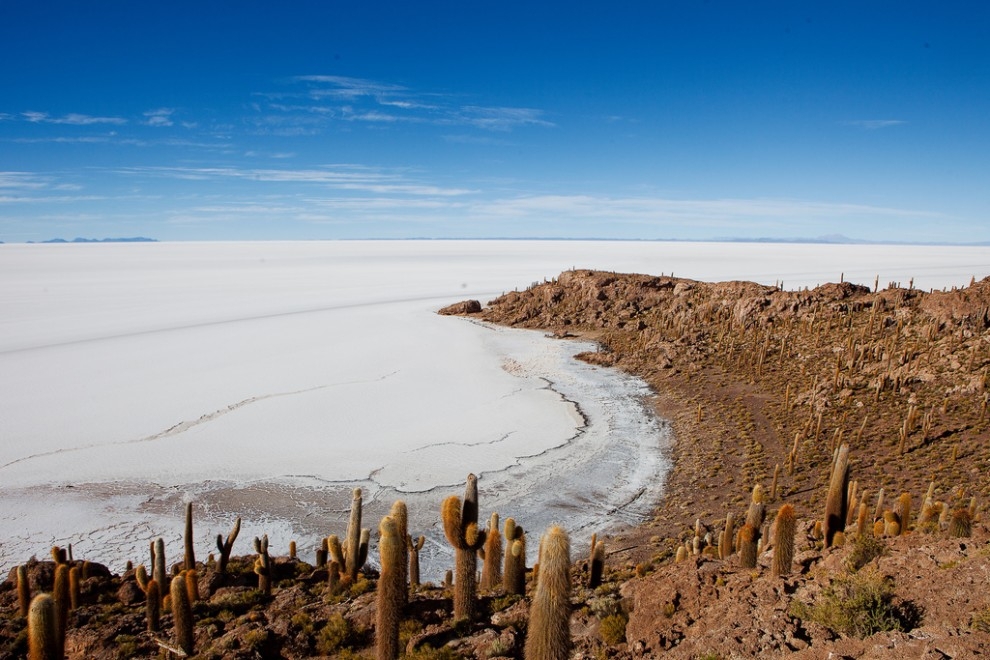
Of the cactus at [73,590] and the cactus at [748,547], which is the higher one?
the cactus at [748,547]

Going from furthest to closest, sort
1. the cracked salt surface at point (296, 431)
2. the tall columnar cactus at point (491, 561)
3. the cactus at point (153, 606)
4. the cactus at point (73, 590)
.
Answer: the cracked salt surface at point (296, 431) → the tall columnar cactus at point (491, 561) → the cactus at point (73, 590) → the cactus at point (153, 606)

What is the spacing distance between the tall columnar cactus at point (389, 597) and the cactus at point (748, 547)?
4714 mm

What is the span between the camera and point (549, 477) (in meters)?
16.1

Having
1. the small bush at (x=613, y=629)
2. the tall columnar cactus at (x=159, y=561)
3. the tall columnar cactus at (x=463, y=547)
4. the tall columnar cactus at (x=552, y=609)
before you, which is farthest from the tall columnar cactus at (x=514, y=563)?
the tall columnar cactus at (x=159, y=561)

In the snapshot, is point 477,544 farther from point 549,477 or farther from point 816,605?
point 549,477

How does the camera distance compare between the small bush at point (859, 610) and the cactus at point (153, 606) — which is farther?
the cactus at point (153, 606)

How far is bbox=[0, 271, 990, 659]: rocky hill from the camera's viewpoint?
6059 mm

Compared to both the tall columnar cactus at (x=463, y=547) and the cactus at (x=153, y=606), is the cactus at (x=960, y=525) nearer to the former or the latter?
the tall columnar cactus at (x=463, y=547)

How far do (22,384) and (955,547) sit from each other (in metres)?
31.3

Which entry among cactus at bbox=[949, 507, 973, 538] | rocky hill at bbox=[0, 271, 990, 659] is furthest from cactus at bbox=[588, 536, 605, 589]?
cactus at bbox=[949, 507, 973, 538]

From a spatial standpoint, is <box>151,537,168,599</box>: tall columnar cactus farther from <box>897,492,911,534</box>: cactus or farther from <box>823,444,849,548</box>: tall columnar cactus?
<box>897,492,911,534</box>: cactus

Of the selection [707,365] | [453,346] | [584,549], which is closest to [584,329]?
[453,346]

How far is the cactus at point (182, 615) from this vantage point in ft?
24.9

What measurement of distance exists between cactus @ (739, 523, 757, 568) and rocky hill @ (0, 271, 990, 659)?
19 millimetres
